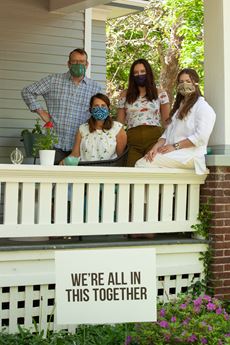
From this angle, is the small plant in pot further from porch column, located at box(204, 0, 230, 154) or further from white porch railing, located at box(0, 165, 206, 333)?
porch column, located at box(204, 0, 230, 154)

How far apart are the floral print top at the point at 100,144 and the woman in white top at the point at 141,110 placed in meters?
0.31

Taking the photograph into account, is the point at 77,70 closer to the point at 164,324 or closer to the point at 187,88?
the point at 187,88

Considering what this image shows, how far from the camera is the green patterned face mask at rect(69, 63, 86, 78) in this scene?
21.6 ft

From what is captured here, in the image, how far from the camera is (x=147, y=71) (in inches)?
246

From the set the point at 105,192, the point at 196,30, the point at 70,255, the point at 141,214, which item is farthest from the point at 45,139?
the point at 196,30

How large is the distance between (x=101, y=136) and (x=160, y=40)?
16.0 m

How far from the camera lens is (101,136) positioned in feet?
20.0

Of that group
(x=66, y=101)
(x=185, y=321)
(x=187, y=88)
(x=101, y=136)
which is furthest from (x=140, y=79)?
(x=185, y=321)

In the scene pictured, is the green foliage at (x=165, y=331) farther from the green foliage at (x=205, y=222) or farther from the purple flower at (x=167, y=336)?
the green foliage at (x=205, y=222)

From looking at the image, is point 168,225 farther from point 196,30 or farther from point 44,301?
point 196,30

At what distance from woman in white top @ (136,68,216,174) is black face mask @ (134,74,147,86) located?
0.38m

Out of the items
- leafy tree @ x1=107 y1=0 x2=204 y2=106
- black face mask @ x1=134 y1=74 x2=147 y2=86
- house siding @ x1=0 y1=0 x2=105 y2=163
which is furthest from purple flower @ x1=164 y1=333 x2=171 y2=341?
leafy tree @ x1=107 y1=0 x2=204 y2=106

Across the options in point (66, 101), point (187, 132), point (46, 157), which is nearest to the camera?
point (46, 157)

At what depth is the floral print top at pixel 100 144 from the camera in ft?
20.0
